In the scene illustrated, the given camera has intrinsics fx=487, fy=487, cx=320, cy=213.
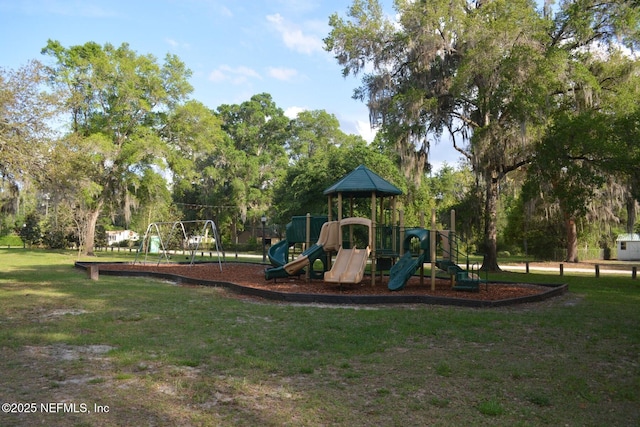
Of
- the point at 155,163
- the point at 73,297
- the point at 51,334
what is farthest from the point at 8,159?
the point at 155,163

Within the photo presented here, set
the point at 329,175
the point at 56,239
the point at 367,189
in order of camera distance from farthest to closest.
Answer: the point at 56,239
the point at 329,175
the point at 367,189

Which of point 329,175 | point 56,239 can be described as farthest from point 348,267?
point 56,239

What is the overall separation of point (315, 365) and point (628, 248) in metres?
40.9

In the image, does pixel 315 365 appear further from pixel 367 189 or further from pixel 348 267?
pixel 367 189

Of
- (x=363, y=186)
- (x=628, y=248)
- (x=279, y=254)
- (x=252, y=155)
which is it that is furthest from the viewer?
(x=252, y=155)

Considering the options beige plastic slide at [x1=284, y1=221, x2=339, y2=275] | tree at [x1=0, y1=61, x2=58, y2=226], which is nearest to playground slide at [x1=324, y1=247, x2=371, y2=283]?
beige plastic slide at [x1=284, y1=221, x2=339, y2=275]

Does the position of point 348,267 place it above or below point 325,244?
below

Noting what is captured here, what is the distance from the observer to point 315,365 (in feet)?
17.8

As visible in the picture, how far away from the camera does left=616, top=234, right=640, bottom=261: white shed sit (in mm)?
37875

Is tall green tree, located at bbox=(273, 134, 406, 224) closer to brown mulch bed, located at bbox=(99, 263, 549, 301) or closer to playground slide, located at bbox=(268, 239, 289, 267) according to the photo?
playground slide, located at bbox=(268, 239, 289, 267)

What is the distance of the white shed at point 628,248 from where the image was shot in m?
37.9

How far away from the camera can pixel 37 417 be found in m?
3.71

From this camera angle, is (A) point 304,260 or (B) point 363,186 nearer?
(B) point 363,186

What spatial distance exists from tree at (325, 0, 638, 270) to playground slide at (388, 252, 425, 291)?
7653 mm
